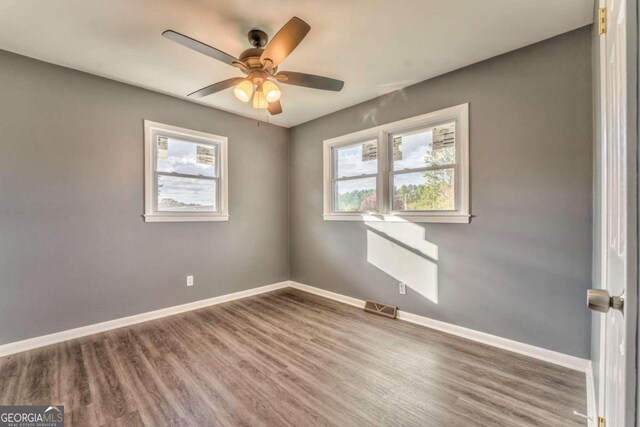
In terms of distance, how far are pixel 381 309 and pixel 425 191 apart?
149 cm

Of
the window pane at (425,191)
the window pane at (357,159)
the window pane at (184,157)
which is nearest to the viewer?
the window pane at (425,191)

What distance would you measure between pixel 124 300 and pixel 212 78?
258cm

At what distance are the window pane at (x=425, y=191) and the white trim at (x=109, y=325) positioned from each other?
8.32 ft

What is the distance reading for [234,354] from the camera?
8.08 feet

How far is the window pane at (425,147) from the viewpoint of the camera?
2951 mm

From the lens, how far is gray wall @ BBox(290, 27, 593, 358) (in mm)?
2188

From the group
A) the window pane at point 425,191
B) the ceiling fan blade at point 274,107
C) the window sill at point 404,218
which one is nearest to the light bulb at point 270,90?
the ceiling fan blade at point 274,107

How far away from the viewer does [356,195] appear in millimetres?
3877

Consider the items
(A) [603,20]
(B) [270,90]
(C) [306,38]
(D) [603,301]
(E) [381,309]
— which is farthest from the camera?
(E) [381,309]

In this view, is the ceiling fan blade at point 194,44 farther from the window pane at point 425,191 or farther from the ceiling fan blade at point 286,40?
the window pane at point 425,191

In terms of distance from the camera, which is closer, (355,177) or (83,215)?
(83,215)

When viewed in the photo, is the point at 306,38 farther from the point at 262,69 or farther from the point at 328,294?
the point at 328,294

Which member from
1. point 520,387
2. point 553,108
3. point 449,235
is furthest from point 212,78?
point 520,387

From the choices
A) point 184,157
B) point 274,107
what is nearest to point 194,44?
point 274,107
